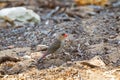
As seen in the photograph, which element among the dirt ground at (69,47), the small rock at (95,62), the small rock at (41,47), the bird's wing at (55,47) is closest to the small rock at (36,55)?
the dirt ground at (69,47)

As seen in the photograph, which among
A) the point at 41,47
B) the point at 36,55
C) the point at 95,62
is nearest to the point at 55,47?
the point at 36,55

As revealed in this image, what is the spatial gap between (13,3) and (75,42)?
6.10m

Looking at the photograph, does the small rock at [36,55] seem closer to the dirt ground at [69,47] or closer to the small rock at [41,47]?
the dirt ground at [69,47]

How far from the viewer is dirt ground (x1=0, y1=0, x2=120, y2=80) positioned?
19.8ft

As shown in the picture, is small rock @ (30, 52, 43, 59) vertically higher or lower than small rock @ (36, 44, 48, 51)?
lower

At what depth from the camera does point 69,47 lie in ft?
24.3

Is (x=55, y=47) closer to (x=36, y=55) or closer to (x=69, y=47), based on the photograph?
(x=36, y=55)

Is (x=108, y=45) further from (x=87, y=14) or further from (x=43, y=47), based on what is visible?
(x=87, y=14)

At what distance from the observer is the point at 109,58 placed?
21.9 ft

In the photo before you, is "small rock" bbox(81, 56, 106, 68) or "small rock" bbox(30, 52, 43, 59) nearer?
"small rock" bbox(81, 56, 106, 68)

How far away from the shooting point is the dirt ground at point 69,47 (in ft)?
19.8

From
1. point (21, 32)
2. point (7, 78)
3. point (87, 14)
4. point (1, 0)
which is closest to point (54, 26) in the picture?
point (21, 32)

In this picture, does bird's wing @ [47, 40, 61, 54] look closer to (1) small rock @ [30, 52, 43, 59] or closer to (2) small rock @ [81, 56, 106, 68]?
(1) small rock @ [30, 52, 43, 59]

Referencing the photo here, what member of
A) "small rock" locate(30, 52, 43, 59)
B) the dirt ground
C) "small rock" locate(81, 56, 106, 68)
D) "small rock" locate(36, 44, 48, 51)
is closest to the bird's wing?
the dirt ground
